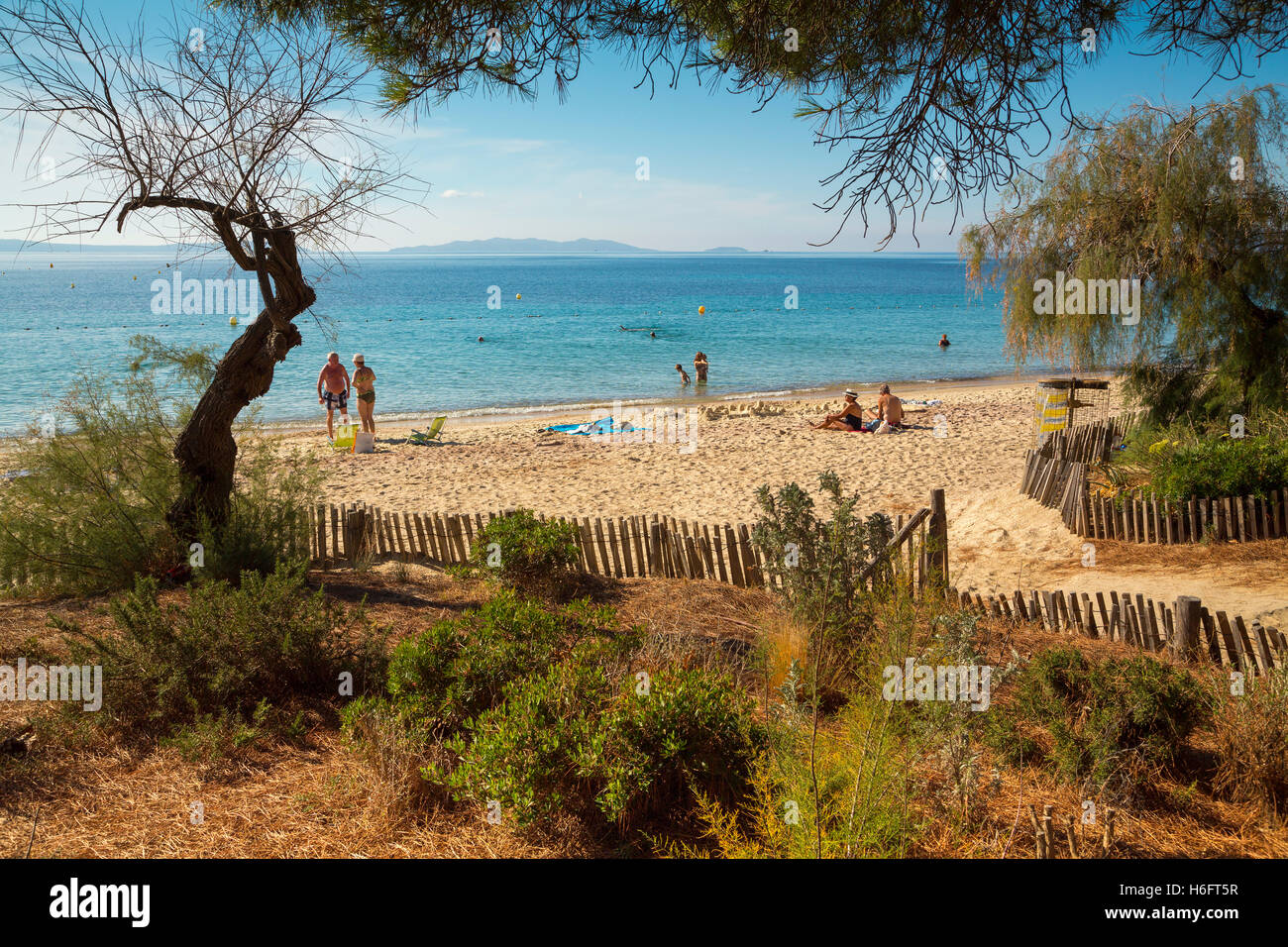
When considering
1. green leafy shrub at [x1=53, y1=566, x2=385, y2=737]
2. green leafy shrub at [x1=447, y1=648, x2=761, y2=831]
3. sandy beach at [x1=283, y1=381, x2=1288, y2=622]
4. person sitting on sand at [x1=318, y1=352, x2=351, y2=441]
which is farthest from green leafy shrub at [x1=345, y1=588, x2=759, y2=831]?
person sitting on sand at [x1=318, y1=352, x2=351, y2=441]

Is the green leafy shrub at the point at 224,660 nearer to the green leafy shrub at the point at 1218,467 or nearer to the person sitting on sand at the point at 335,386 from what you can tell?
the green leafy shrub at the point at 1218,467

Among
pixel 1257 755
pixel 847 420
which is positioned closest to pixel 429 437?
pixel 847 420

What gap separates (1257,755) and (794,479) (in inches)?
364

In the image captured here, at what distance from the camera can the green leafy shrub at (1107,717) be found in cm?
349

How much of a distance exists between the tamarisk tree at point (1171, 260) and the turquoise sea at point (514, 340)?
4.66 feet

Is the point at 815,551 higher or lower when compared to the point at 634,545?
higher

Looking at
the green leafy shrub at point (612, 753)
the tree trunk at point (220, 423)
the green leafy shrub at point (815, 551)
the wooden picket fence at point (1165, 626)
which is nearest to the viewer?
the green leafy shrub at point (612, 753)

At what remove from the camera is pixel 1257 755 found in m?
3.47

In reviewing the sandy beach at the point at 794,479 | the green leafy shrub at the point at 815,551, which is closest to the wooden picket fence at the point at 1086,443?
the sandy beach at the point at 794,479

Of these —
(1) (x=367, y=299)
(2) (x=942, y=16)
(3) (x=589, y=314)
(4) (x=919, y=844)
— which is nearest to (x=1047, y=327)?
(2) (x=942, y=16)

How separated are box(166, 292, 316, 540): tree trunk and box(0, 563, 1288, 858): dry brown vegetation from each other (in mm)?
2265

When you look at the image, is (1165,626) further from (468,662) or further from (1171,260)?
(1171,260)

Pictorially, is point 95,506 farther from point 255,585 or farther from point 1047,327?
point 1047,327

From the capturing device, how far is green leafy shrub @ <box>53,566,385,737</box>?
406 cm
